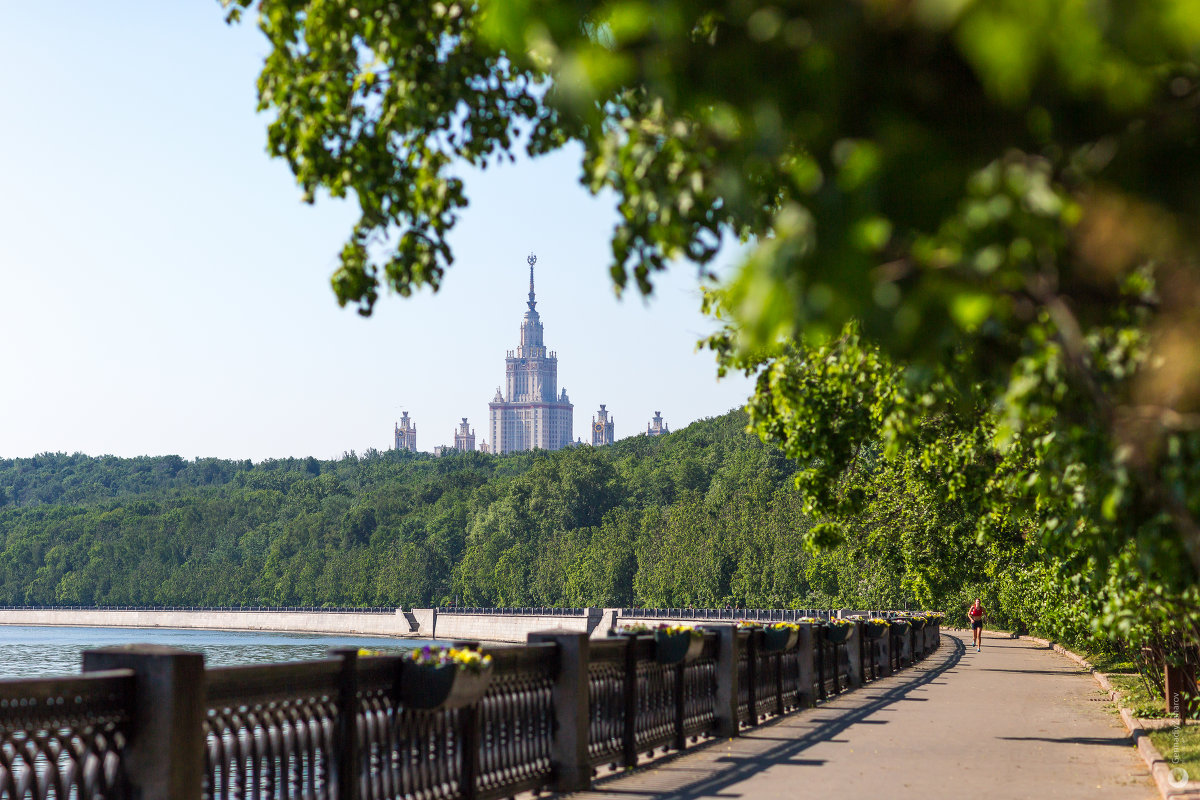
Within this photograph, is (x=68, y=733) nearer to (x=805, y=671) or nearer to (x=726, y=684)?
(x=726, y=684)

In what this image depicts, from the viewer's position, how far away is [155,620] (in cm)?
15600

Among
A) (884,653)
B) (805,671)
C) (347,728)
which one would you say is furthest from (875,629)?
(347,728)

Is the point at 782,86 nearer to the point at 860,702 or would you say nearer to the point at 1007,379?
the point at 1007,379

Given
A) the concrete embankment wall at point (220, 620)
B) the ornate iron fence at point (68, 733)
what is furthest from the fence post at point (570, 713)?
the concrete embankment wall at point (220, 620)

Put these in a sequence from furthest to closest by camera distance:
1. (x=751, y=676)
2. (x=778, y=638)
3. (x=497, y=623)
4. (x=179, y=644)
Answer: (x=497, y=623), (x=179, y=644), (x=778, y=638), (x=751, y=676)

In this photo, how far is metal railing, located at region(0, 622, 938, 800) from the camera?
6336 mm

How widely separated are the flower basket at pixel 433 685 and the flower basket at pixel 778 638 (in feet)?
29.1

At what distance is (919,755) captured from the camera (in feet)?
44.5

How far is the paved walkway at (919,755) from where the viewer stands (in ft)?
36.1

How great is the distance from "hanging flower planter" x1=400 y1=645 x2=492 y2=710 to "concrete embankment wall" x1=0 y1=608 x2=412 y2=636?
4643 inches

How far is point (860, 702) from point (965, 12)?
19.1 m

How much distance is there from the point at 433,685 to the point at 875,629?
1982cm

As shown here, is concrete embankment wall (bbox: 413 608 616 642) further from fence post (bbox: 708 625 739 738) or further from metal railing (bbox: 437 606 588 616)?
fence post (bbox: 708 625 739 738)

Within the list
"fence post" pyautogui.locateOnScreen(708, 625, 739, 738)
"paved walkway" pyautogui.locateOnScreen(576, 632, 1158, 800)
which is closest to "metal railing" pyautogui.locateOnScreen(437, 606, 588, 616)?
"paved walkway" pyautogui.locateOnScreen(576, 632, 1158, 800)
